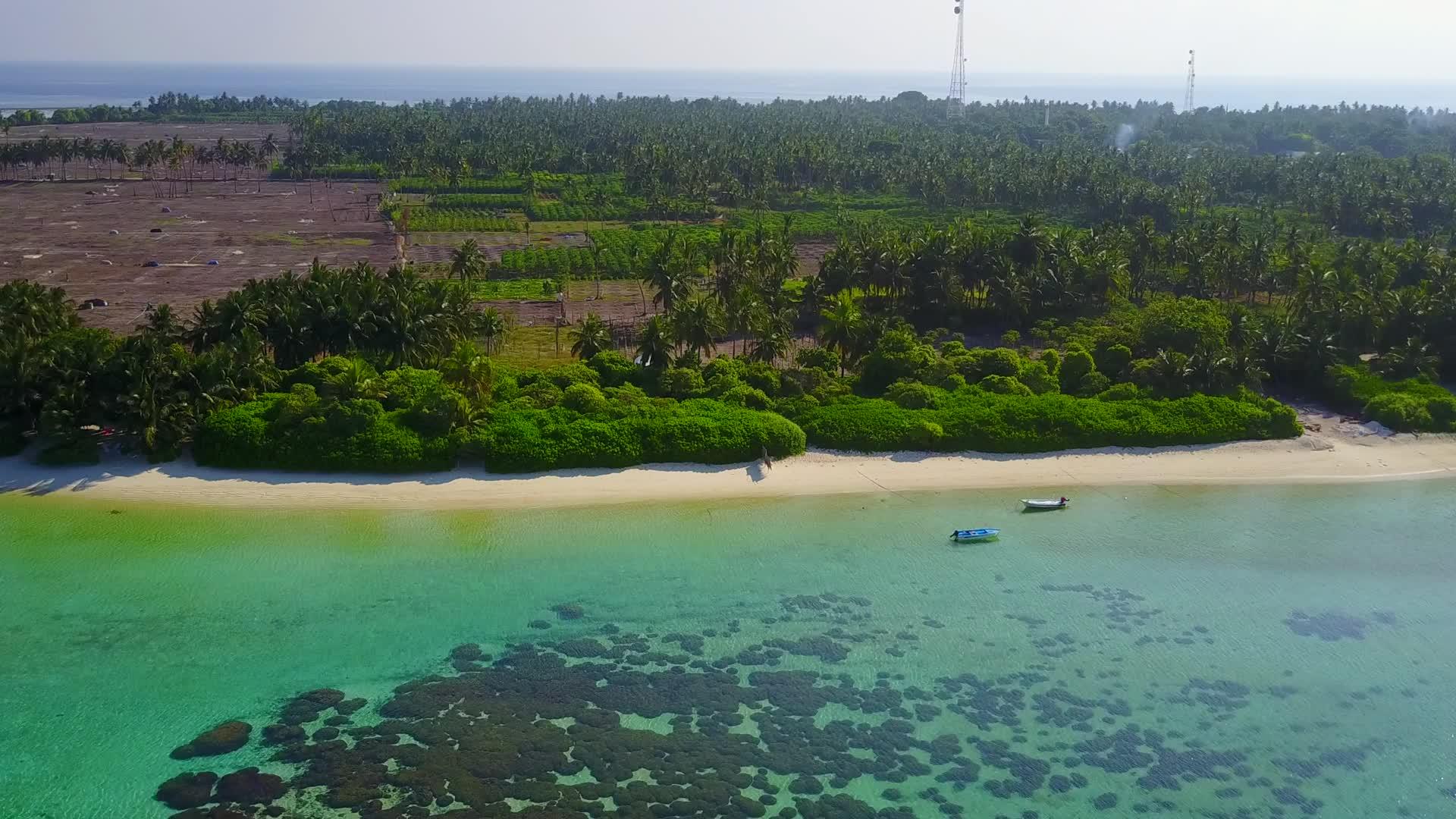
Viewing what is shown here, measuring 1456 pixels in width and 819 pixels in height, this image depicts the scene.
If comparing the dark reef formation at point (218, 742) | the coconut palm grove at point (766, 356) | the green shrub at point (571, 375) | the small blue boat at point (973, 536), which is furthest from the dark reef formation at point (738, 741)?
the green shrub at point (571, 375)

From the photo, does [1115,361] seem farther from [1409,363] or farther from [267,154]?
[267,154]

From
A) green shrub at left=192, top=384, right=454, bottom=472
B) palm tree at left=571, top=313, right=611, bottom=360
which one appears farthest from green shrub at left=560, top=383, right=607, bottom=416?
palm tree at left=571, top=313, right=611, bottom=360

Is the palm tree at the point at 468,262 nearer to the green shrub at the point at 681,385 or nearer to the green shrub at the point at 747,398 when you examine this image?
the green shrub at the point at 681,385

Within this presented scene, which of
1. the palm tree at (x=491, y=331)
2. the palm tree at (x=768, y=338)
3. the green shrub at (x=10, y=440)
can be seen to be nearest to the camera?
the green shrub at (x=10, y=440)

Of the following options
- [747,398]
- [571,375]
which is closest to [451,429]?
[571,375]

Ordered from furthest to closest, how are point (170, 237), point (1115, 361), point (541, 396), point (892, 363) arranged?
point (170, 237), point (1115, 361), point (892, 363), point (541, 396)

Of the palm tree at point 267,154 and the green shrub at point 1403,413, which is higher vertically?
the palm tree at point 267,154
